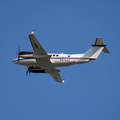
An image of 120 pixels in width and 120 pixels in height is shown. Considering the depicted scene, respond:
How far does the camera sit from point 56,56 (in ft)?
145

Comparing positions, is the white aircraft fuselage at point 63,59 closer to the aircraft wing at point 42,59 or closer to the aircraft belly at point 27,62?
the aircraft belly at point 27,62

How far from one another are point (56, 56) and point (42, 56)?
3.15 metres

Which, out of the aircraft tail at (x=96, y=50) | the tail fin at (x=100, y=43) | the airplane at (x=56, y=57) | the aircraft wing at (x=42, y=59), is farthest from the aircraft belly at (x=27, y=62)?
the tail fin at (x=100, y=43)

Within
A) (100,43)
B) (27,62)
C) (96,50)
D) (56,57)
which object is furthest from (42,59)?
(100,43)

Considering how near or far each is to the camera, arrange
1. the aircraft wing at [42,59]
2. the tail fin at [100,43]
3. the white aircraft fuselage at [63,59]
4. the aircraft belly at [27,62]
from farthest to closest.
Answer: the aircraft belly at [27,62] < the white aircraft fuselage at [63,59] < the tail fin at [100,43] < the aircraft wing at [42,59]

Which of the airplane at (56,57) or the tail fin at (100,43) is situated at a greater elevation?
the tail fin at (100,43)

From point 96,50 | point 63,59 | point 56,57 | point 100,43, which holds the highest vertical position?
point 100,43

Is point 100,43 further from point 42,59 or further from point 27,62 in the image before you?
point 27,62

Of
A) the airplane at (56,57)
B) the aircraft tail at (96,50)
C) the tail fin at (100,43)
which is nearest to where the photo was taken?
the airplane at (56,57)

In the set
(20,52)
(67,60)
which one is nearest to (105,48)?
(67,60)

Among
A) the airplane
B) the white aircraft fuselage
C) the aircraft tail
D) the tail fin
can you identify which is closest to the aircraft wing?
the airplane

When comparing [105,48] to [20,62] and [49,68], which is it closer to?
[49,68]

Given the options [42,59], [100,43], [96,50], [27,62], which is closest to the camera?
[42,59]

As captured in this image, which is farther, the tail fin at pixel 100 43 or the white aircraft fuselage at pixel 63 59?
the white aircraft fuselage at pixel 63 59
